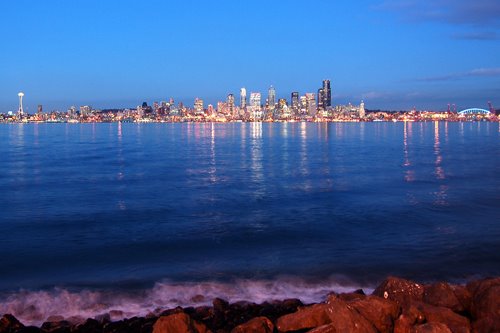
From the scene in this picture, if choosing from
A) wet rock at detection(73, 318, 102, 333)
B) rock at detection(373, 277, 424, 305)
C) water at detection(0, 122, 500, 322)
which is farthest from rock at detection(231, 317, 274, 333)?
water at detection(0, 122, 500, 322)

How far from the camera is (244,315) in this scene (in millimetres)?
8008

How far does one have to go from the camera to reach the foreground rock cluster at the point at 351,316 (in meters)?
6.27

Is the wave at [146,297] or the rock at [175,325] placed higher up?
the rock at [175,325]

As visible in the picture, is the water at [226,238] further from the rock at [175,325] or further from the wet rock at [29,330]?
the rock at [175,325]

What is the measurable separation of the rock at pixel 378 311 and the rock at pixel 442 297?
1095 mm

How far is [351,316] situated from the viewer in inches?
245

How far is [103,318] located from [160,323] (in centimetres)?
237

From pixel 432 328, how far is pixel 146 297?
5336 millimetres

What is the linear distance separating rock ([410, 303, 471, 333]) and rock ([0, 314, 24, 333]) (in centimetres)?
597

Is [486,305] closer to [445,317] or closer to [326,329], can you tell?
[445,317]

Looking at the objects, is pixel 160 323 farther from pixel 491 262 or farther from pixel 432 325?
pixel 491 262

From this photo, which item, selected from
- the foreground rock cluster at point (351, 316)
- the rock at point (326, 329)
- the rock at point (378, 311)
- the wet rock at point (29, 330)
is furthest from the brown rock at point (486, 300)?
the wet rock at point (29, 330)

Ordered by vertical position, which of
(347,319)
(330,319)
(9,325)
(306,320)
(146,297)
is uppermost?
(347,319)

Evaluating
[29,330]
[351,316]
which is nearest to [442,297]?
[351,316]
